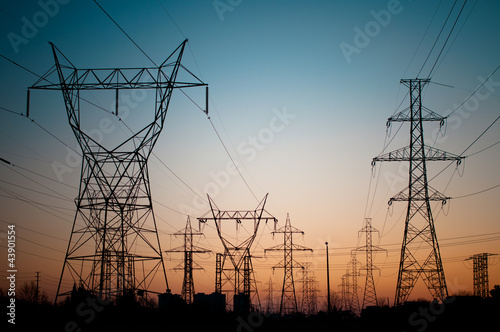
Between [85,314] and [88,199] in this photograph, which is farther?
[88,199]

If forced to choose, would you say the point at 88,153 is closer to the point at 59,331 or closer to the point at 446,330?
the point at 59,331

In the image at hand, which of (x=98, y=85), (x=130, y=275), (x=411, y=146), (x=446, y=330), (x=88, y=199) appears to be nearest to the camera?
(x=446, y=330)

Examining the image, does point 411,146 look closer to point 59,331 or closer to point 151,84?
point 151,84

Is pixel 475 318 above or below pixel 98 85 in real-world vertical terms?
below

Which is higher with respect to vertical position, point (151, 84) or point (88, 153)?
point (151, 84)

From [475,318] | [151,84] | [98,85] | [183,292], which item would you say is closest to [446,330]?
[475,318]

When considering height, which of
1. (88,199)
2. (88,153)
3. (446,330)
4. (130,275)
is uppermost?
(88,153)

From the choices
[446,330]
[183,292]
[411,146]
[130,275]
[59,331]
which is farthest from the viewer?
[183,292]

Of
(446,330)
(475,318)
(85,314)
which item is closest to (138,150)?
(85,314)

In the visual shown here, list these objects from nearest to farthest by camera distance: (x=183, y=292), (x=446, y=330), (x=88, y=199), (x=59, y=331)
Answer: (x=59, y=331)
(x=446, y=330)
(x=88, y=199)
(x=183, y=292)
